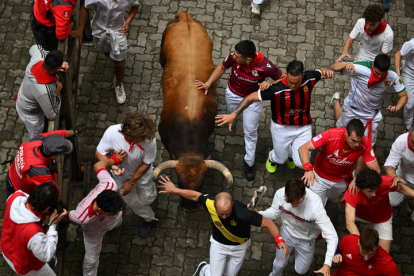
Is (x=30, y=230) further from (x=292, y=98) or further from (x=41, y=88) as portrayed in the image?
(x=292, y=98)

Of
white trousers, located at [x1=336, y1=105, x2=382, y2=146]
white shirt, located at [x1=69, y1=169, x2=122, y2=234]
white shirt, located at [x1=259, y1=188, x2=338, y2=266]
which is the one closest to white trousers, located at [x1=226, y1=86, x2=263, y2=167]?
white trousers, located at [x1=336, y1=105, x2=382, y2=146]

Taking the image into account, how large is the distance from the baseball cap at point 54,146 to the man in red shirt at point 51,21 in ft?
6.44

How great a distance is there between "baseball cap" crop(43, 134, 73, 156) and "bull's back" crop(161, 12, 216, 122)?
8.02 ft

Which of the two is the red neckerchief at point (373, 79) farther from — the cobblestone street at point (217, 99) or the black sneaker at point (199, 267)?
the black sneaker at point (199, 267)

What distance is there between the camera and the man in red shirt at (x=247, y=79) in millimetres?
7617

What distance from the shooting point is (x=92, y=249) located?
22.2 ft

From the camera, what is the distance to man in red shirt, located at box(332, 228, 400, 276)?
18.4ft

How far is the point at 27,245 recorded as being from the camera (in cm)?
550

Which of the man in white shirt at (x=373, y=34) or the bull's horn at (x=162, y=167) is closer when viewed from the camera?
the bull's horn at (x=162, y=167)

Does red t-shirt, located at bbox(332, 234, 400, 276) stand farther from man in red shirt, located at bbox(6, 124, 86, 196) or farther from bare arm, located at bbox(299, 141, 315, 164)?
man in red shirt, located at bbox(6, 124, 86, 196)

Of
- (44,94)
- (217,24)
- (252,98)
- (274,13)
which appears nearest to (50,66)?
(44,94)

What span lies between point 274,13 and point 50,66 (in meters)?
5.79

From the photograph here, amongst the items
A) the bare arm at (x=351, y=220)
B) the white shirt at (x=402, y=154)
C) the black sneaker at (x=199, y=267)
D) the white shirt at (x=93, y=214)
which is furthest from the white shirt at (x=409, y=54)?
the white shirt at (x=93, y=214)

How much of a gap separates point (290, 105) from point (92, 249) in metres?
3.47
